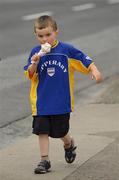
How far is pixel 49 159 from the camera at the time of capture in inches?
226

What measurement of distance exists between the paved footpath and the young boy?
186 millimetres

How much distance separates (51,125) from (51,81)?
40 cm

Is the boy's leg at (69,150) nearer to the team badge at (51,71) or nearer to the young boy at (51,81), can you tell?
the young boy at (51,81)

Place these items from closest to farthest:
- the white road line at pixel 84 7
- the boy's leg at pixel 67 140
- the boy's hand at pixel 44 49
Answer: the boy's hand at pixel 44 49 → the boy's leg at pixel 67 140 → the white road line at pixel 84 7

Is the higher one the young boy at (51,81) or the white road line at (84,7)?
the young boy at (51,81)

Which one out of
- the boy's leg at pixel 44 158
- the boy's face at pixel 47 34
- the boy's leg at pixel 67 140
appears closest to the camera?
the boy's face at pixel 47 34

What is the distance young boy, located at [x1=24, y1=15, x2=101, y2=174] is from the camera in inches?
206

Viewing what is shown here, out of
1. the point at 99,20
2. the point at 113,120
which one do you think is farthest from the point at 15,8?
the point at 113,120

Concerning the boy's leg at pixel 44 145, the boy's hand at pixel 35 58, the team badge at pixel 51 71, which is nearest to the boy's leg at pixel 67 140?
the boy's leg at pixel 44 145

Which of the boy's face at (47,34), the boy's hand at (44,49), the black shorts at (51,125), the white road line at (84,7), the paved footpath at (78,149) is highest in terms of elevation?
the boy's face at (47,34)

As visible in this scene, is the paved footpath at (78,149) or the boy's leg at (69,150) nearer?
the paved footpath at (78,149)

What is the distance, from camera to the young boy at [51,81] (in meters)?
5.24

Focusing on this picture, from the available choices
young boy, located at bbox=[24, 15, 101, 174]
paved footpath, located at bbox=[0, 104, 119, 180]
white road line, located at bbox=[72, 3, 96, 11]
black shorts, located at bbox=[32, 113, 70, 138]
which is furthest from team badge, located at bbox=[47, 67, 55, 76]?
white road line, located at bbox=[72, 3, 96, 11]

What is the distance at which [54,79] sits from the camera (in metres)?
5.28
